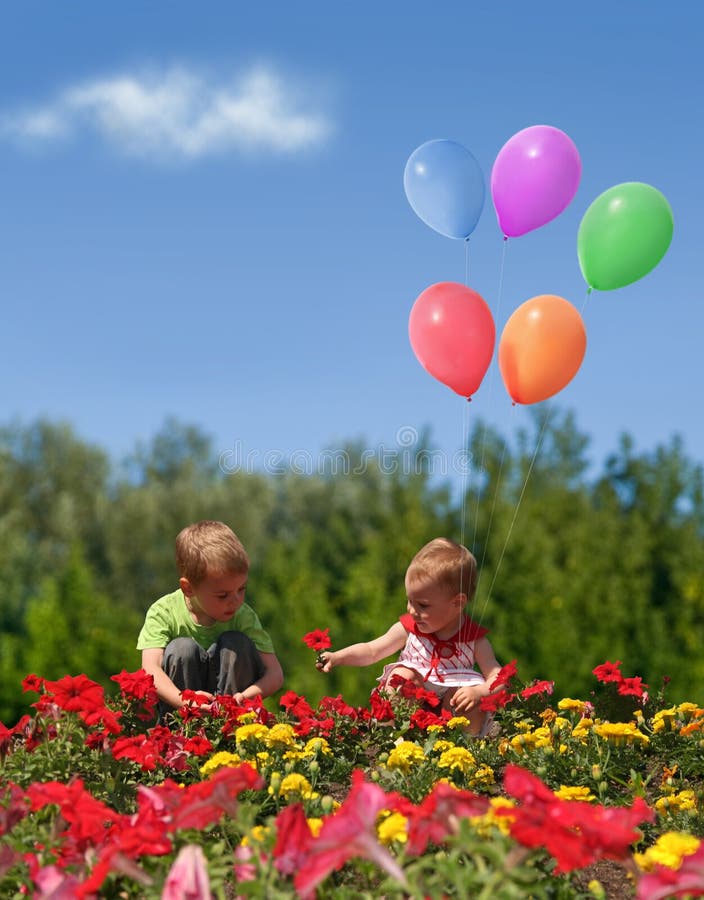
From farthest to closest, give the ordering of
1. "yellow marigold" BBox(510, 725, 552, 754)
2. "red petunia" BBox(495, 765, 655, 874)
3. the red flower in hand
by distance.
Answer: the red flower in hand, "yellow marigold" BBox(510, 725, 552, 754), "red petunia" BBox(495, 765, 655, 874)

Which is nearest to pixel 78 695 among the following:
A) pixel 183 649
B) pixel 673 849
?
pixel 183 649

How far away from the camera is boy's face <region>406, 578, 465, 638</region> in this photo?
16.2 ft

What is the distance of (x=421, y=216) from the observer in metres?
5.73

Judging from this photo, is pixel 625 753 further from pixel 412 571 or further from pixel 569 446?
pixel 569 446

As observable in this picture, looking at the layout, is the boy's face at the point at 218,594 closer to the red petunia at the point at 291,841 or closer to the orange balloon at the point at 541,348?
the orange balloon at the point at 541,348

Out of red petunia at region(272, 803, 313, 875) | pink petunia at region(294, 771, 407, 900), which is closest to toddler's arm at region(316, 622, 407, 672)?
red petunia at region(272, 803, 313, 875)

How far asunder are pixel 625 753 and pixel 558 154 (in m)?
3.15

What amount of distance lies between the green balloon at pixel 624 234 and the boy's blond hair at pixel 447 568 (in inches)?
69.3

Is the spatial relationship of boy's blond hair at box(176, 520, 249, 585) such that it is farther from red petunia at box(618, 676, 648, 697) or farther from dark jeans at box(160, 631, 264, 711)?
red petunia at box(618, 676, 648, 697)

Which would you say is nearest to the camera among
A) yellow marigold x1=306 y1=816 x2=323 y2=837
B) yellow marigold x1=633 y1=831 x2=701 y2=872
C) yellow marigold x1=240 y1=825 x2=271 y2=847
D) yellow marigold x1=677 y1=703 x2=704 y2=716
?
yellow marigold x1=240 y1=825 x2=271 y2=847

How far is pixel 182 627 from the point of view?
4.81 m

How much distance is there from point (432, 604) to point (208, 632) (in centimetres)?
112

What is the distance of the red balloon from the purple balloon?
59 centimetres

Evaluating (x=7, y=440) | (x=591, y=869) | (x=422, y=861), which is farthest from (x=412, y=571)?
(x=7, y=440)
